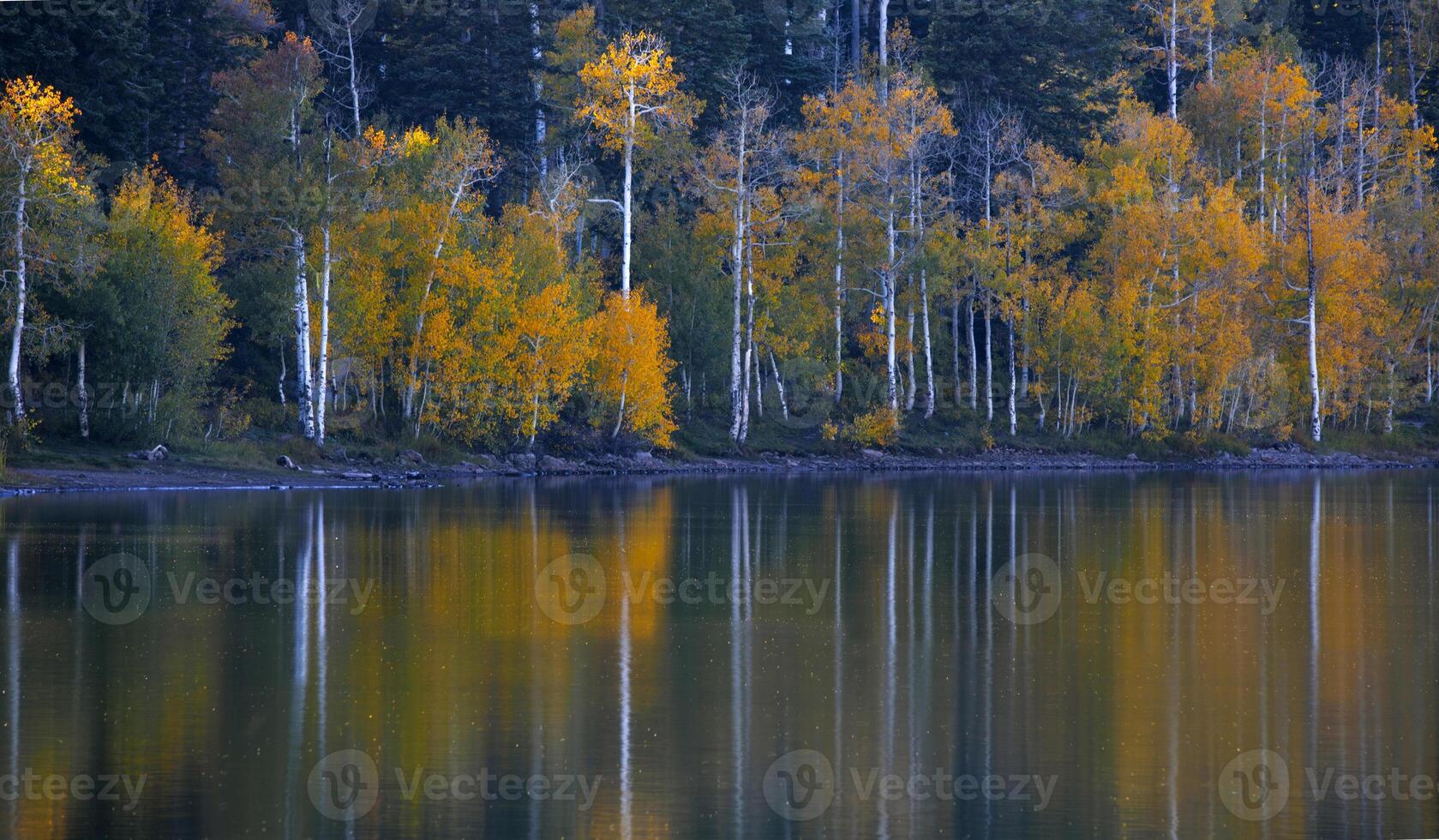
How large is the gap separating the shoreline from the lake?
8750mm

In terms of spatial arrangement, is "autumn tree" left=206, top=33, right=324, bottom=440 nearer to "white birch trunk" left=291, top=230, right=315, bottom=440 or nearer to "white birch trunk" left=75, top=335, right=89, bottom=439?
"white birch trunk" left=291, top=230, right=315, bottom=440

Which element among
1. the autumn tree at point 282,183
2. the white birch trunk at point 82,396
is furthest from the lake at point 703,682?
the autumn tree at point 282,183

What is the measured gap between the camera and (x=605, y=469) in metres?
55.4

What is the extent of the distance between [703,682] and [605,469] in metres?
38.3

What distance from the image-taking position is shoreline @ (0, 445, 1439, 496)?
137ft

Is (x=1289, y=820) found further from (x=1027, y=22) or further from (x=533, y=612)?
(x=1027, y=22)

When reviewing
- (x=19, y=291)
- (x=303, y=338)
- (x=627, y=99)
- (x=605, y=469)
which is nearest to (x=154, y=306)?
(x=19, y=291)

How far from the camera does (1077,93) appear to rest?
236ft

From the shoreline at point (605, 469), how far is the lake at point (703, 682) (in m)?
8.75

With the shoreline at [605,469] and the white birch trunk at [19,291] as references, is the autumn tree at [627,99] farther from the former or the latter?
the white birch trunk at [19,291]

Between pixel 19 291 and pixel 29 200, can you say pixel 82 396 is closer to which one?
pixel 19 291

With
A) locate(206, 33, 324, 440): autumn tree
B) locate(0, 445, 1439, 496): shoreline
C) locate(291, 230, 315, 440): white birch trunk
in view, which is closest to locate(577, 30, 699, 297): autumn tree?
locate(0, 445, 1439, 496): shoreline

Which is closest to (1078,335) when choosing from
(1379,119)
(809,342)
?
(809,342)

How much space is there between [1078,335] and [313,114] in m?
30.9
